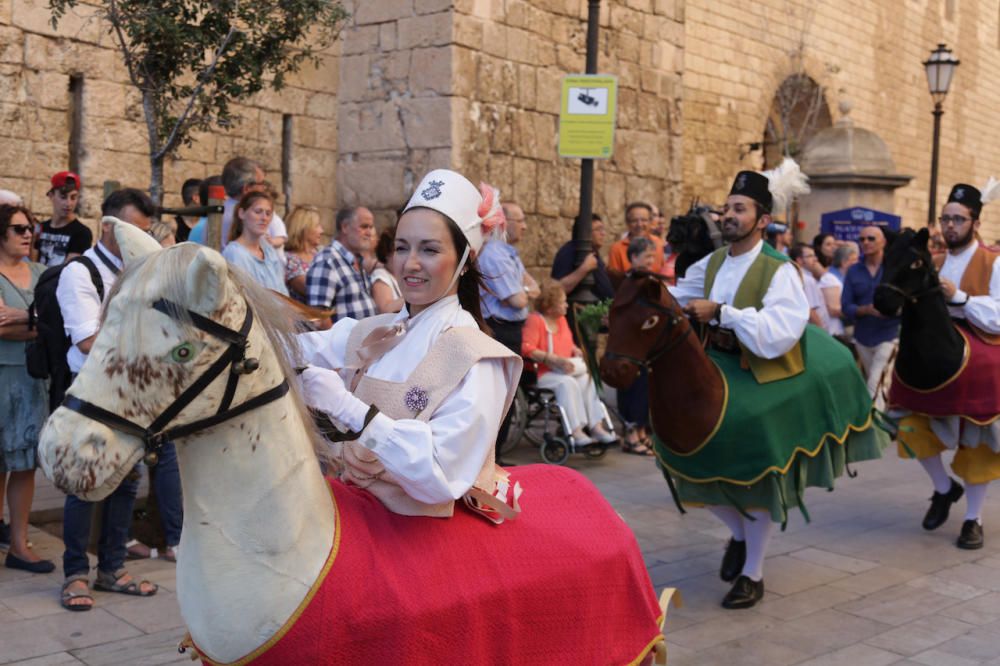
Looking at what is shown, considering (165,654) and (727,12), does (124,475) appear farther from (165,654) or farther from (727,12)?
(727,12)

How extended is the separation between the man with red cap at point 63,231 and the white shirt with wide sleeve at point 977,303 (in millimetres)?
5511

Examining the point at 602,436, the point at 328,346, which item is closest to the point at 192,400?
the point at 328,346

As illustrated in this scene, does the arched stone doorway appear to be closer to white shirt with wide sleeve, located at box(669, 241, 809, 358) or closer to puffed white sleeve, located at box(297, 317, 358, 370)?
white shirt with wide sleeve, located at box(669, 241, 809, 358)

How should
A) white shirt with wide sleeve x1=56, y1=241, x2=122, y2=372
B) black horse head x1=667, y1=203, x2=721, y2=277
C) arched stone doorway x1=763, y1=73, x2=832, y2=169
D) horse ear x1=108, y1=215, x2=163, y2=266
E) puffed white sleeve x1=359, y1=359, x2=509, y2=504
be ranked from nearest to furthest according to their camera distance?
horse ear x1=108, y1=215, x2=163, y2=266 → puffed white sleeve x1=359, y1=359, x2=509, y2=504 → white shirt with wide sleeve x1=56, y1=241, x2=122, y2=372 → black horse head x1=667, y1=203, x2=721, y2=277 → arched stone doorway x1=763, y1=73, x2=832, y2=169

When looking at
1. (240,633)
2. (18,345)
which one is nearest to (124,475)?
(240,633)

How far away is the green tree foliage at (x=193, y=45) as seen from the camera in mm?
6281

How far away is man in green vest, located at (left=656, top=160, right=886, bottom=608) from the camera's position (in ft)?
17.7

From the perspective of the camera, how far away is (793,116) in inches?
811

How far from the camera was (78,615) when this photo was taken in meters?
5.00

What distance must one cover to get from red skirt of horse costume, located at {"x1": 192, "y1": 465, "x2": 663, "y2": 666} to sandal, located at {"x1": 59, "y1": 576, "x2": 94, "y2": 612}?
9.44ft

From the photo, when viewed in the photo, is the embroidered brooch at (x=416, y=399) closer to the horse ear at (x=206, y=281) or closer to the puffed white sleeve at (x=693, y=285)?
the horse ear at (x=206, y=281)

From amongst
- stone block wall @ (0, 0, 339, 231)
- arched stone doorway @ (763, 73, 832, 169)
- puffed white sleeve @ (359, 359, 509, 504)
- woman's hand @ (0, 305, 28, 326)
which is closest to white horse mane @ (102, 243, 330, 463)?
puffed white sleeve @ (359, 359, 509, 504)

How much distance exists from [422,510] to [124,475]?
722 mm

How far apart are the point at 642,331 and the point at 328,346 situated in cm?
250
